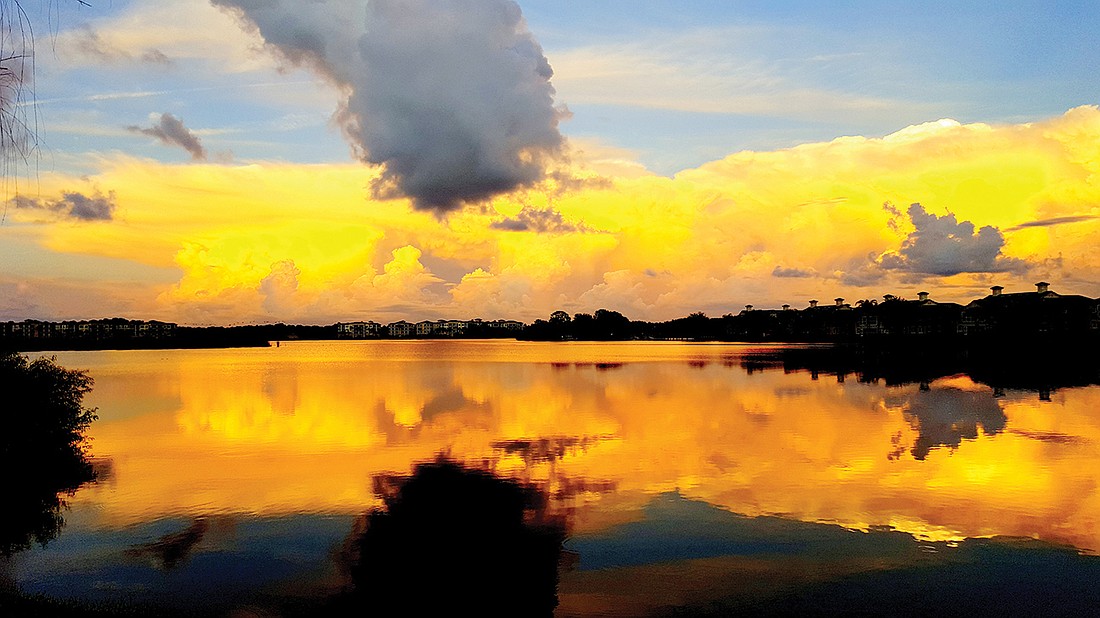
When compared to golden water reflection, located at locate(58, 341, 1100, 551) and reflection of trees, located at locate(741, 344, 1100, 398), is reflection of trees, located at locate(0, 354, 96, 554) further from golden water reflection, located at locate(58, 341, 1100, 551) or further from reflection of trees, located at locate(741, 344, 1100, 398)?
reflection of trees, located at locate(741, 344, 1100, 398)

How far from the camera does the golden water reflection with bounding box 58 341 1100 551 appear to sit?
30.9m

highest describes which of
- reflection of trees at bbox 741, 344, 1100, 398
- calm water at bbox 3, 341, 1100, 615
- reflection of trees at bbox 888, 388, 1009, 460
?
reflection of trees at bbox 741, 344, 1100, 398

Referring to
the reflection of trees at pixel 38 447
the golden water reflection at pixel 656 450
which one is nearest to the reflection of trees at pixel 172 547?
the golden water reflection at pixel 656 450

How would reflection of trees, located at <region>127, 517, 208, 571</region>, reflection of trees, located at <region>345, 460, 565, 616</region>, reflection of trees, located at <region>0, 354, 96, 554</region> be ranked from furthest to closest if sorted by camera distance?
reflection of trees, located at <region>0, 354, 96, 554</region> < reflection of trees, located at <region>127, 517, 208, 571</region> < reflection of trees, located at <region>345, 460, 565, 616</region>

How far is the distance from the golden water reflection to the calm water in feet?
0.65

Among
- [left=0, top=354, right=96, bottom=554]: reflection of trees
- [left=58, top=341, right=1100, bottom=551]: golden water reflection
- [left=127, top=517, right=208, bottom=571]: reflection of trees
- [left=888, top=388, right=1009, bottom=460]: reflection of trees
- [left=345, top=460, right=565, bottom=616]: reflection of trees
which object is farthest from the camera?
[left=888, top=388, right=1009, bottom=460]: reflection of trees

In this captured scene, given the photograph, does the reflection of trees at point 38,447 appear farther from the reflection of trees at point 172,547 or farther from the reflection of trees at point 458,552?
the reflection of trees at point 458,552

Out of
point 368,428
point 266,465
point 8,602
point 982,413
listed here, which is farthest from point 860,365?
point 8,602

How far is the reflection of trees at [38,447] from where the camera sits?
29.3 metres

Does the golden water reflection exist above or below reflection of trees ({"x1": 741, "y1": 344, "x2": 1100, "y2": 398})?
below

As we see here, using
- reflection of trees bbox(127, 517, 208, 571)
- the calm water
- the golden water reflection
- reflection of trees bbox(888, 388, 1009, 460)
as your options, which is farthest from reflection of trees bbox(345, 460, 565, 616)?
reflection of trees bbox(888, 388, 1009, 460)

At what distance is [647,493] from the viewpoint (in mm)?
33125

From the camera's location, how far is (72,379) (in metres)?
47.7

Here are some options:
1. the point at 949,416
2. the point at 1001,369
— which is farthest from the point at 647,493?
the point at 1001,369
